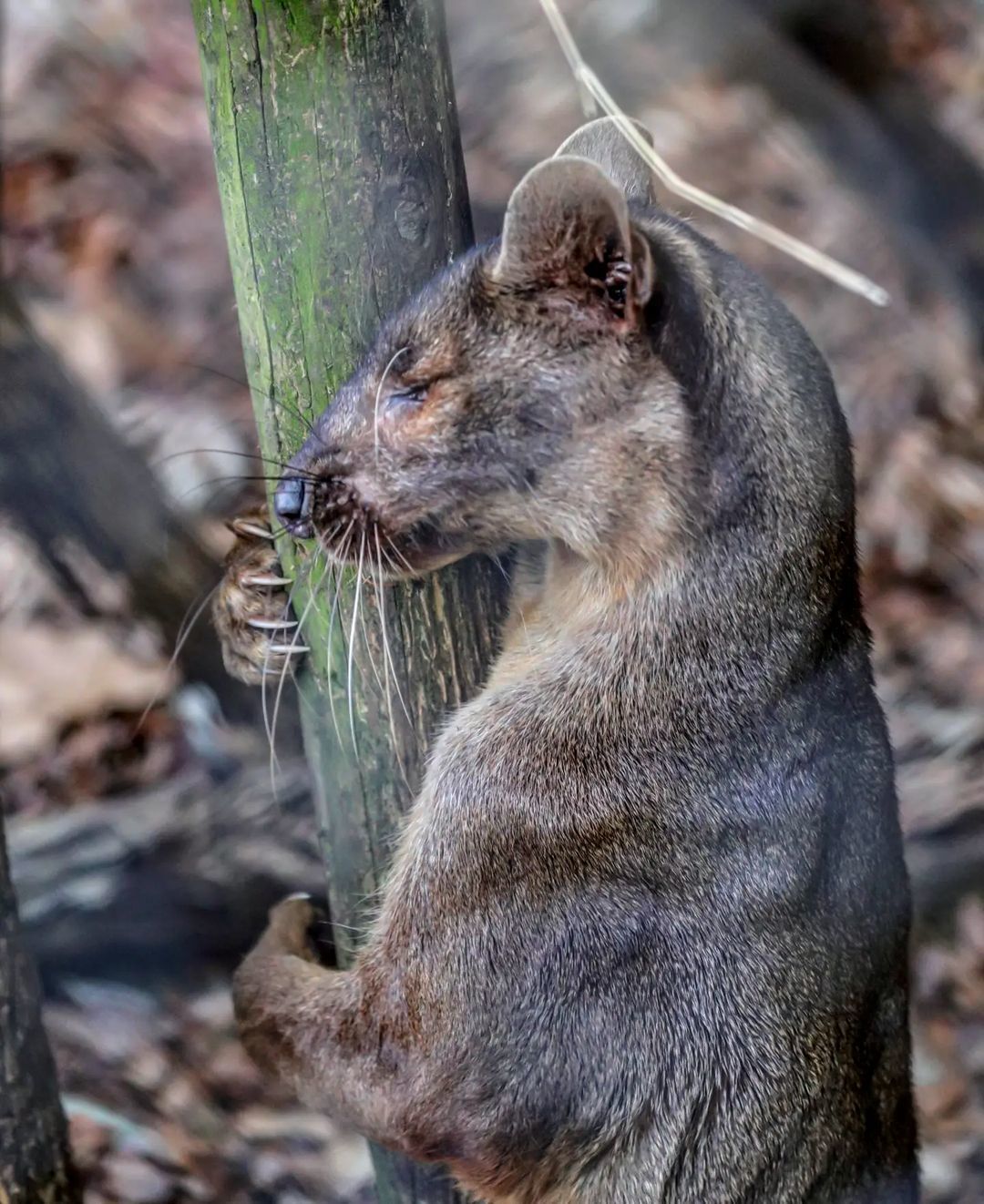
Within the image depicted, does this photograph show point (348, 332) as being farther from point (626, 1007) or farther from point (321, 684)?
point (626, 1007)

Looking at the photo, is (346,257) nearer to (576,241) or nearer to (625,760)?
(576,241)

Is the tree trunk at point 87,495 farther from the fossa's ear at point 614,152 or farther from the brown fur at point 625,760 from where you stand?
the fossa's ear at point 614,152

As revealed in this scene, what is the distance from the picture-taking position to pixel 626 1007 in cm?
248

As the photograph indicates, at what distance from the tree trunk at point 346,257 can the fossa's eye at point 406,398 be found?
3.2 inches

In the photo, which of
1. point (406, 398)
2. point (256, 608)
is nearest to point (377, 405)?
point (406, 398)

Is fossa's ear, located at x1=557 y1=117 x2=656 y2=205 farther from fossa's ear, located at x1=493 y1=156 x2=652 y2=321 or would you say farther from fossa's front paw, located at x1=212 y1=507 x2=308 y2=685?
fossa's front paw, located at x1=212 y1=507 x2=308 y2=685

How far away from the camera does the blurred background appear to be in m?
3.72

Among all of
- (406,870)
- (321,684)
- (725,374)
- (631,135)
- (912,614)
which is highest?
(631,135)

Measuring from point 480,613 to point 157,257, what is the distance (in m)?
3.57

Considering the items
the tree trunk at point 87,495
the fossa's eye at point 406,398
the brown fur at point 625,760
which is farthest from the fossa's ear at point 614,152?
the tree trunk at point 87,495

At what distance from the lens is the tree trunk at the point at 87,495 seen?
3.42 meters

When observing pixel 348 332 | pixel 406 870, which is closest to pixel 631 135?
pixel 348 332

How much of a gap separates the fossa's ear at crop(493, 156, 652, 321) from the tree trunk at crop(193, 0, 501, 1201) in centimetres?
15

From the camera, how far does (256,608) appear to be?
2.69m
